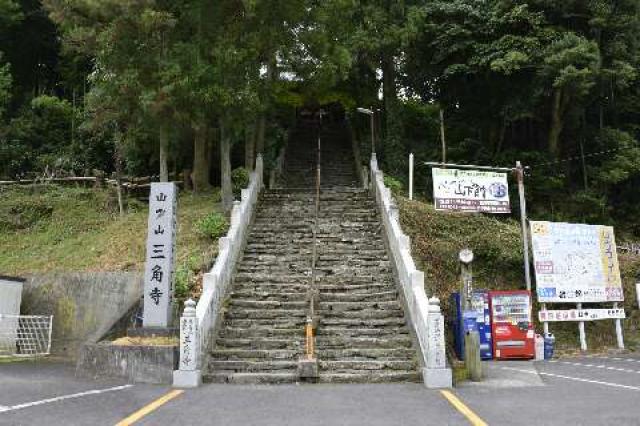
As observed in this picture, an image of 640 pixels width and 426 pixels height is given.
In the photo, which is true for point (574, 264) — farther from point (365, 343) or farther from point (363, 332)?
point (365, 343)

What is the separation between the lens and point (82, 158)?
27625 millimetres

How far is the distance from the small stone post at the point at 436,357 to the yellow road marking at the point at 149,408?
396 centimetres

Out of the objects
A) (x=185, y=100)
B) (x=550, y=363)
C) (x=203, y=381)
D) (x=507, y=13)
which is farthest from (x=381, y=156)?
(x=203, y=381)

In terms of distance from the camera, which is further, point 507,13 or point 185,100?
point 507,13

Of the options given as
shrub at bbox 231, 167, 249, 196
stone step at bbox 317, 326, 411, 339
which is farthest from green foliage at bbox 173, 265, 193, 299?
shrub at bbox 231, 167, 249, 196

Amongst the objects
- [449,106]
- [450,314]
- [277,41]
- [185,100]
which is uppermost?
[449,106]

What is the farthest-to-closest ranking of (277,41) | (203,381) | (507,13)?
A: 1. (507,13)
2. (277,41)
3. (203,381)

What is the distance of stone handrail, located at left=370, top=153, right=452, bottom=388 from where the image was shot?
9828 millimetres

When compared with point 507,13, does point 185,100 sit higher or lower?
lower

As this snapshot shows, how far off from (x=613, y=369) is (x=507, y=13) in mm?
15008

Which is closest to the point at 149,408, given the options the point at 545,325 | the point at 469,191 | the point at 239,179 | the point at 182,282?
the point at 182,282

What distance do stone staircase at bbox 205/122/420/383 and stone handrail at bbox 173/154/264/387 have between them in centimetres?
34

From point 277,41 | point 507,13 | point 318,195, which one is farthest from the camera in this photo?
point 507,13

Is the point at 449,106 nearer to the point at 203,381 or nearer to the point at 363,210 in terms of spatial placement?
the point at 363,210
